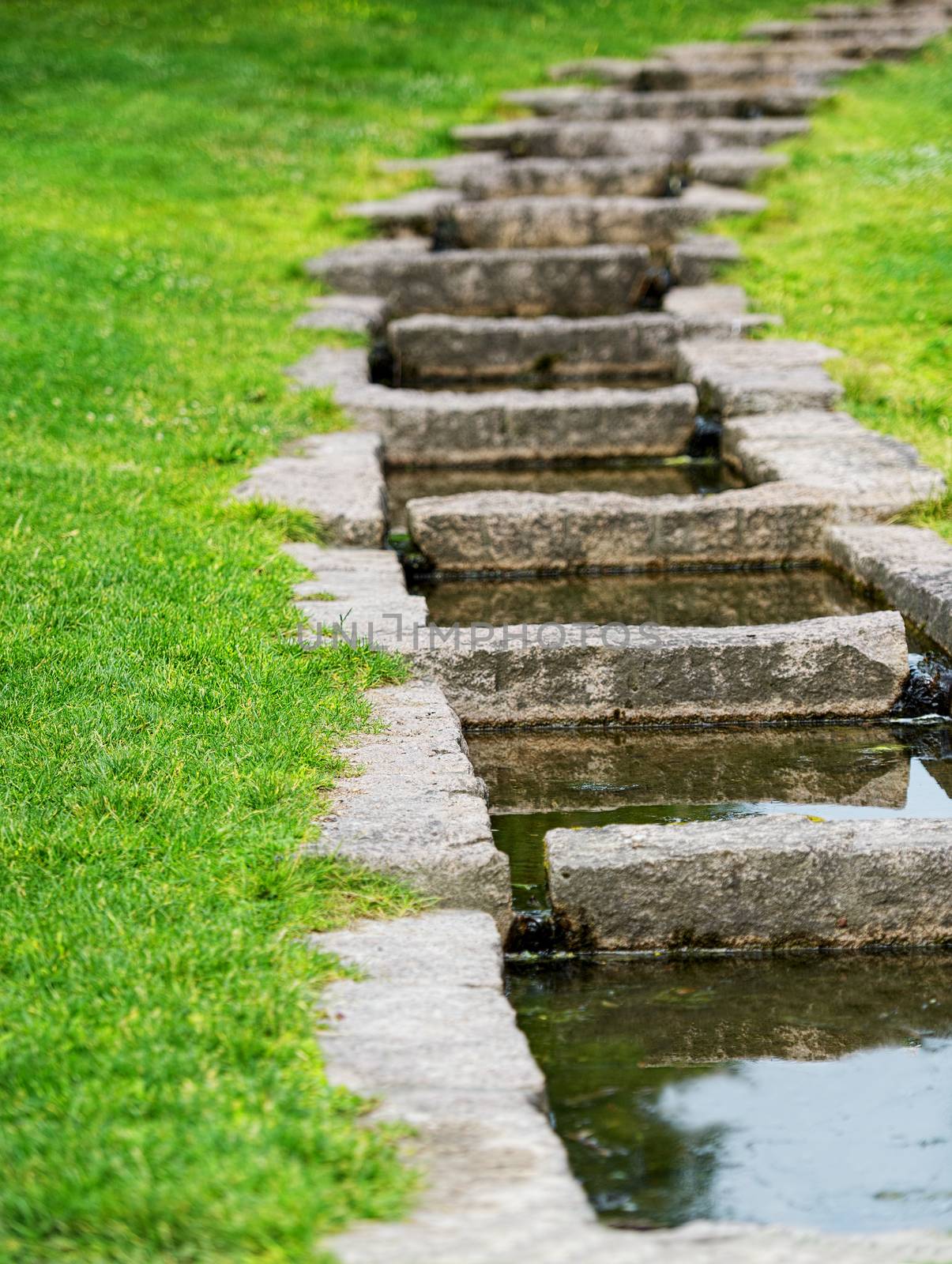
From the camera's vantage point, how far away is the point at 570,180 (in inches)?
411

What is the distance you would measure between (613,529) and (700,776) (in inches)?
68.8

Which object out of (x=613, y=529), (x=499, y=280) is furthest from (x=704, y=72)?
(x=613, y=529)

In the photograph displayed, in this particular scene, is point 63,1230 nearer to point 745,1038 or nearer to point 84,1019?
point 84,1019

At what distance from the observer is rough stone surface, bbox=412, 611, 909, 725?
4.48 meters

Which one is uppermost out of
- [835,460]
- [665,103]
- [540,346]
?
[665,103]

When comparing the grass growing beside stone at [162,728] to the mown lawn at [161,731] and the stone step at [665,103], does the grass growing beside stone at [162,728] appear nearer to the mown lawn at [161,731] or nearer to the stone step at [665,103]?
the mown lawn at [161,731]

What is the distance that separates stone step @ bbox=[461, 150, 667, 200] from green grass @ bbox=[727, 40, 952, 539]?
91 cm

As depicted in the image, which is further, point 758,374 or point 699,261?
point 699,261

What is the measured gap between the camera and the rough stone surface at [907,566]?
4848mm

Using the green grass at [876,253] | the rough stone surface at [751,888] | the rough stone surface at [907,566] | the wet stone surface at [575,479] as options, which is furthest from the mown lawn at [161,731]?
the green grass at [876,253]

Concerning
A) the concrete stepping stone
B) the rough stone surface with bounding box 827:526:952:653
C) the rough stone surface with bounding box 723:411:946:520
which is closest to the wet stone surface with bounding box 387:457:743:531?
the rough stone surface with bounding box 723:411:946:520

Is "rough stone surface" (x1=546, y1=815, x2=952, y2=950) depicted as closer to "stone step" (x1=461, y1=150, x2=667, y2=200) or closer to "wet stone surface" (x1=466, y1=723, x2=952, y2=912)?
"wet stone surface" (x1=466, y1=723, x2=952, y2=912)

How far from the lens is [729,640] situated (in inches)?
177

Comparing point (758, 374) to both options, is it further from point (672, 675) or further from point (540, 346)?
point (672, 675)
